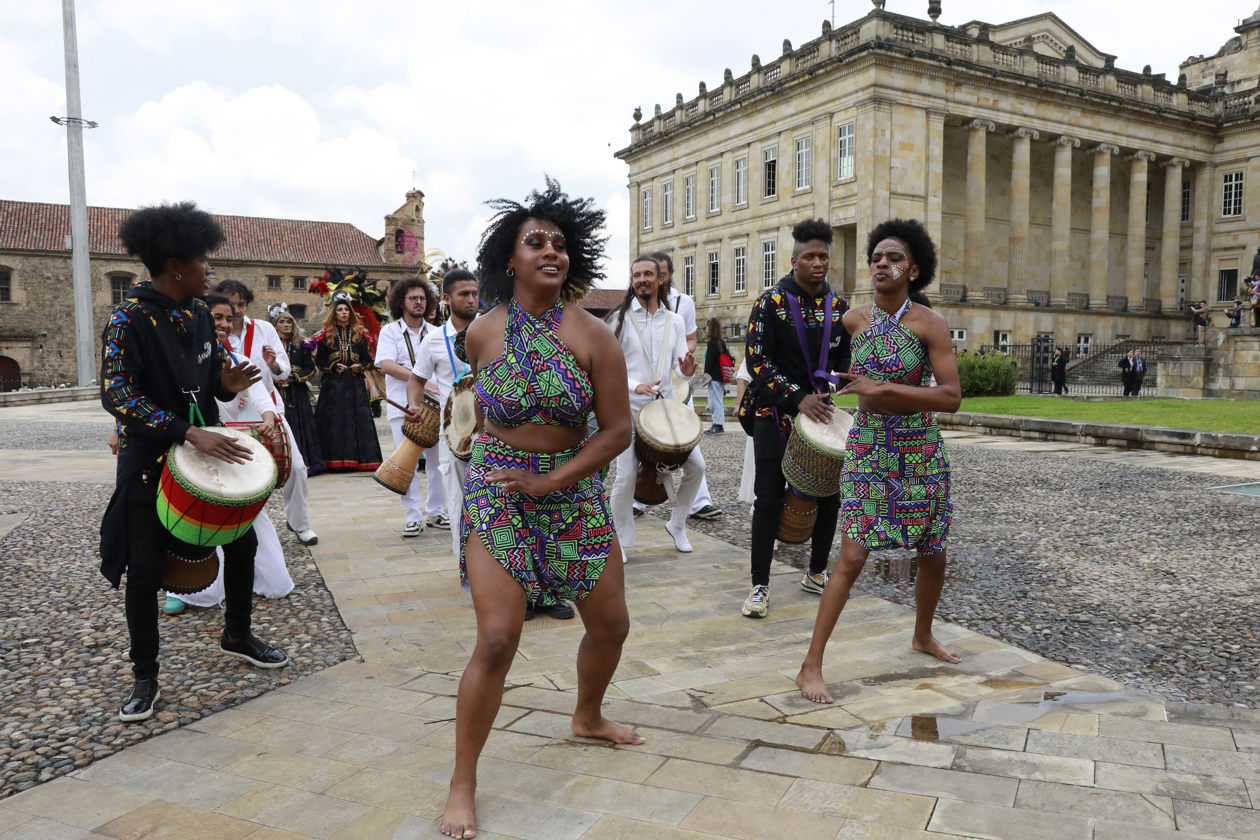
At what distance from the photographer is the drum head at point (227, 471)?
349 centimetres

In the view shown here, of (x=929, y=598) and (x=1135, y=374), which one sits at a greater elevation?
(x=1135, y=374)

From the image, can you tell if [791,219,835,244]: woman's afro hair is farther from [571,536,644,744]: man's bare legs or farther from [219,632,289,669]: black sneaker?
[219,632,289,669]: black sneaker

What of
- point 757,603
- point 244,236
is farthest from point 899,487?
point 244,236

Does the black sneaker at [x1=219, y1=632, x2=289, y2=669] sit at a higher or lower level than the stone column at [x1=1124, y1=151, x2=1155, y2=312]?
lower

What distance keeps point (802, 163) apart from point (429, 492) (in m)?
34.4

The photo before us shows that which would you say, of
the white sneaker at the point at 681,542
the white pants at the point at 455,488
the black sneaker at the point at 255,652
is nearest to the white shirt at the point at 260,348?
the white pants at the point at 455,488

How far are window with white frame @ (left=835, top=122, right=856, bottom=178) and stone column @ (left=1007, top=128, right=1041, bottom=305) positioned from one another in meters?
7.97

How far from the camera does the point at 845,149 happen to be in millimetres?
36031

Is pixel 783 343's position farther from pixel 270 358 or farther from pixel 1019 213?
pixel 1019 213

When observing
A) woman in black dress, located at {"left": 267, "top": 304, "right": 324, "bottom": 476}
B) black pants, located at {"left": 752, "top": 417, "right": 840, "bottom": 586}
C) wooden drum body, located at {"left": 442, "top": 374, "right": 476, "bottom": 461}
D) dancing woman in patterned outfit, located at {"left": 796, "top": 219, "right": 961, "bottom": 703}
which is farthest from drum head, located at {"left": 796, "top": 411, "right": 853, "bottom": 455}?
woman in black dress, located at {"left": 267, "top": 304, "right": 324, "bottom": 476}

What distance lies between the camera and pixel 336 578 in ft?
18.9

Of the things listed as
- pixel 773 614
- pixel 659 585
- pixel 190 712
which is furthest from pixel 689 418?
pixel 190 712

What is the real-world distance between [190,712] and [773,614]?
113 inches

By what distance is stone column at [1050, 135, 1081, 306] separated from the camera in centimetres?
3894
